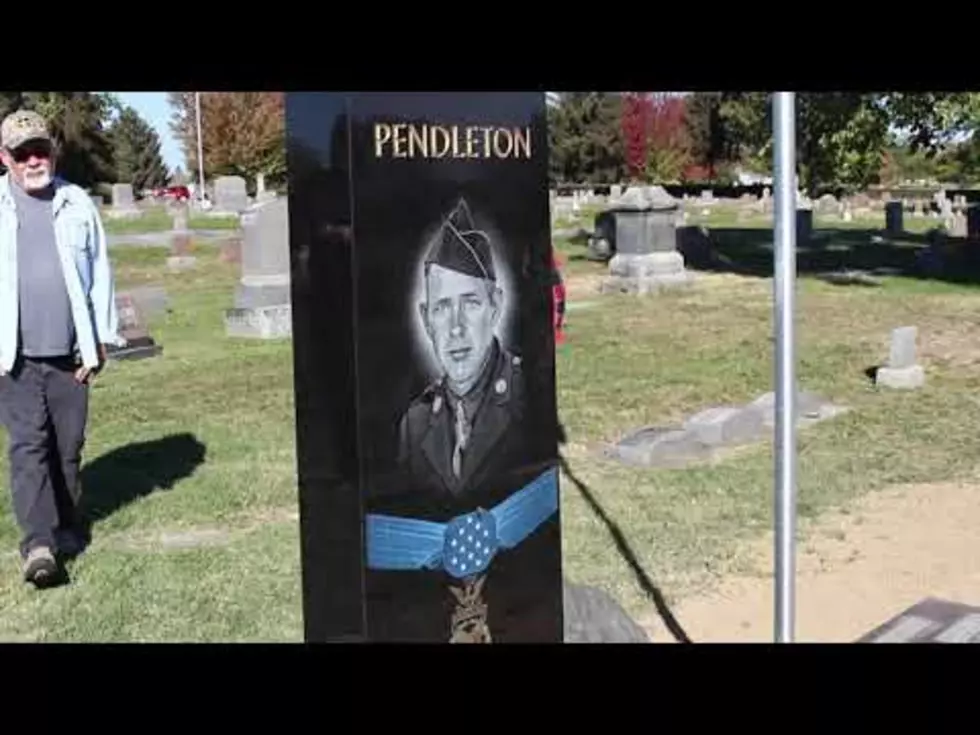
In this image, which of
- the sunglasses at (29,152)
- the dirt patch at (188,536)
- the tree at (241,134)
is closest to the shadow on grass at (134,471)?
the dirt patch at (188,536)

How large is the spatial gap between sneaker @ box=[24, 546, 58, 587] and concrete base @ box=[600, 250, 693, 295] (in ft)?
38.1

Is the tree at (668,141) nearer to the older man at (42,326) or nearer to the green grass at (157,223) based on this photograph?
the green grass at (157,223)

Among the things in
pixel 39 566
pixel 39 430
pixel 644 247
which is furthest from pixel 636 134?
pixel 39 566

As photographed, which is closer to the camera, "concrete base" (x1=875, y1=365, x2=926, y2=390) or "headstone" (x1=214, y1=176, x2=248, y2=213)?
"concrete base" (x1=875, y1=365, x2=926, y2=390)

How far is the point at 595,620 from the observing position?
405cm

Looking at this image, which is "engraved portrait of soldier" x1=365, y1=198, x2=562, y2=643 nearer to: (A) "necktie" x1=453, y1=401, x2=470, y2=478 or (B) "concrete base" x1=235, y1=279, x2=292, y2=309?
(A) "necktie" x1=453, y1=401, x2=470, y2=478

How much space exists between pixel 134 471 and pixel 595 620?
352cm

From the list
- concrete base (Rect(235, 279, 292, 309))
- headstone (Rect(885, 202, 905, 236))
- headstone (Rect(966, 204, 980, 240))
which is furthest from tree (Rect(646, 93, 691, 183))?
concrete base (Rect(235, 279, 292, 309))

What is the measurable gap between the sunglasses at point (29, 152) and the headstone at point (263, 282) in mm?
7204

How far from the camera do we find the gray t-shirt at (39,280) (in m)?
4.77

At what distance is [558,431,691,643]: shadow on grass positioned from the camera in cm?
443

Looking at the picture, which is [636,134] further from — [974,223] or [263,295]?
[263,295]
